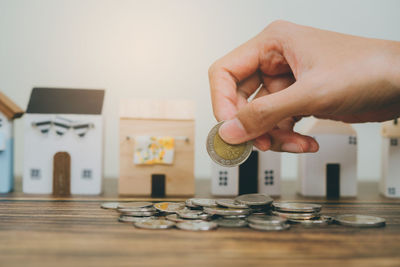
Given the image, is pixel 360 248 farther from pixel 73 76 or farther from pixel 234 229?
pixel 73 76

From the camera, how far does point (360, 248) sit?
0.64m

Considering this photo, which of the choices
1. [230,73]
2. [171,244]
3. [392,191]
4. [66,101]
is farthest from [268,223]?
[66,101]

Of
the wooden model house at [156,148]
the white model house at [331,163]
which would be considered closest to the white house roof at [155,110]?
the wooden model house at [156,148]

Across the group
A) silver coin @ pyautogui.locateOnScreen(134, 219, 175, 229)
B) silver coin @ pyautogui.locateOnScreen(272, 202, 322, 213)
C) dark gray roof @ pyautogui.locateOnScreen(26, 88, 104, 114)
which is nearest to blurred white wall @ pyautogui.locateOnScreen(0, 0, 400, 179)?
dark gray roof @ pyautogui.locateOnScreen(26, 88, 104, 114)

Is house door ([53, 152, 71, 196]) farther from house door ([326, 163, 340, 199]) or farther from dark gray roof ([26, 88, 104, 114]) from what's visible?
house door ([326, 163, 340, 199])

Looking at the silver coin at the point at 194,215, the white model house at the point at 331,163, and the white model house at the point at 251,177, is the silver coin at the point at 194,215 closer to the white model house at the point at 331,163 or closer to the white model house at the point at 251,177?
the white model house at the point at 251,177

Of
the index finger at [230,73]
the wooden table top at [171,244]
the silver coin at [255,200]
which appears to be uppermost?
the index finger at [230,73]

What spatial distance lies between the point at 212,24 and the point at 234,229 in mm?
1125

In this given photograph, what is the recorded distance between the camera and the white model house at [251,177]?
1.24 m

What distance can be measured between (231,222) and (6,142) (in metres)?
0.80

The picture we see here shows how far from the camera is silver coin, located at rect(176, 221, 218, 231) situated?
2.46ft

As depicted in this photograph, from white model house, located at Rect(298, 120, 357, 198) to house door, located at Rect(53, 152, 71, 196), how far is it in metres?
0.75

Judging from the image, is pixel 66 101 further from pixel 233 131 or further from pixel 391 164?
pixel 391 164

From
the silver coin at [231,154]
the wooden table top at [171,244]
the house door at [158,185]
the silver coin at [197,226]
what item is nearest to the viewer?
the wooden table top at [171,244]
